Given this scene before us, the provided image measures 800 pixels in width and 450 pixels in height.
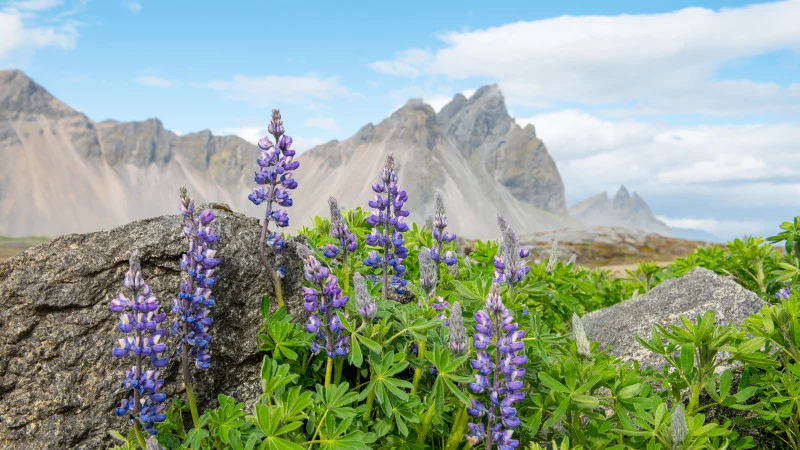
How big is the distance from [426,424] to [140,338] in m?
1.58

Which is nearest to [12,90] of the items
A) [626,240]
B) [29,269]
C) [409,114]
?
[409,114]

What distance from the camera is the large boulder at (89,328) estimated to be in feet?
12.1

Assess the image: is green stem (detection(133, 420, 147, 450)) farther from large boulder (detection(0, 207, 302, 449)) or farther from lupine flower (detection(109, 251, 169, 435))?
large boulder (detection(0, 207, 302, 449))

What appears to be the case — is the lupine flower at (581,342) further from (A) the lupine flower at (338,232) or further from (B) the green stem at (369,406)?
(A) the lupine flower at (338,232)

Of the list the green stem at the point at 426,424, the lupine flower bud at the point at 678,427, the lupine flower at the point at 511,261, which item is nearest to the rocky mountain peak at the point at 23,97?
the lupine flower at the point at 511,261

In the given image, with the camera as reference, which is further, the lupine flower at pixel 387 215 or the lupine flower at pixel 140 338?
the lupine flower at pixel 387 215

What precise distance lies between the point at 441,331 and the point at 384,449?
2.48 feet

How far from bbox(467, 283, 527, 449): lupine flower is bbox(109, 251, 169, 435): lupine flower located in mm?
1630

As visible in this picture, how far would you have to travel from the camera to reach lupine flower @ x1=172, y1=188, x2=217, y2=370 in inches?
126

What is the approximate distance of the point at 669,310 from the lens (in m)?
5.37

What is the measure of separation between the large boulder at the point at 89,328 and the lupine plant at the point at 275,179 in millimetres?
287

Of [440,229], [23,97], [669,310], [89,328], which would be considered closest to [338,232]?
[440,229]

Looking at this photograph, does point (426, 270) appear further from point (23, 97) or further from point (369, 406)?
point (23, 97)

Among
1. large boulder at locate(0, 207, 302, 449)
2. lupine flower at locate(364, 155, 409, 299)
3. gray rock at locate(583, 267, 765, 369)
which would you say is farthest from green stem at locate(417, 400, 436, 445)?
gray rock at locate(583, 267, 765, 369)
